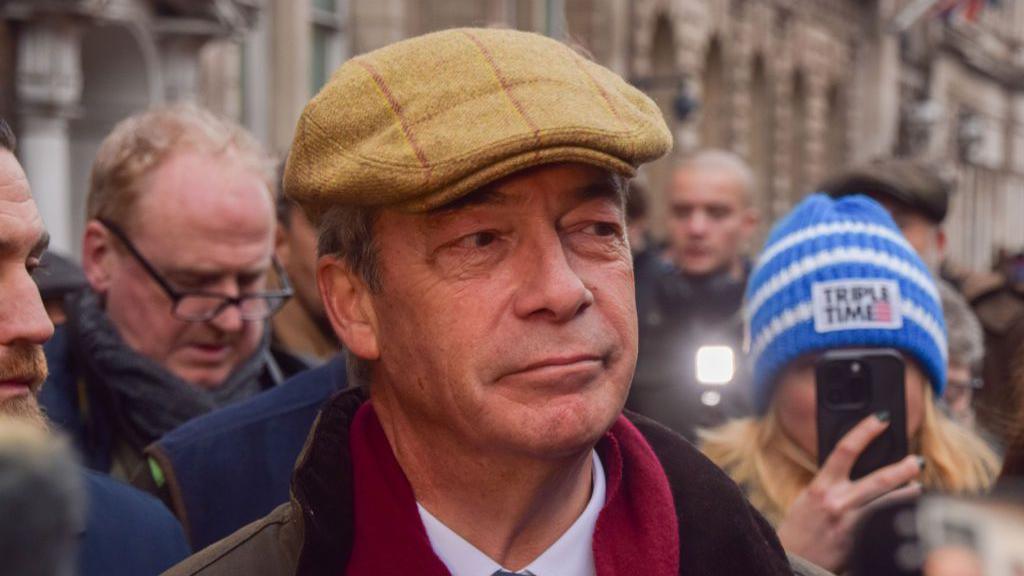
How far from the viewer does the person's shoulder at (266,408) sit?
8.66ft

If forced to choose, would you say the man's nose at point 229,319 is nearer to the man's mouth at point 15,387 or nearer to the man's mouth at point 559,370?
the man's mouth at point 15,387

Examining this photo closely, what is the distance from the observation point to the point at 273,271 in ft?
13.4

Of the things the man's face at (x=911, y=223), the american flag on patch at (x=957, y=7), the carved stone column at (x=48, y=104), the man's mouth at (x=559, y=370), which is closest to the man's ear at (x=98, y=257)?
the man's mouth at (x=559, y=370)

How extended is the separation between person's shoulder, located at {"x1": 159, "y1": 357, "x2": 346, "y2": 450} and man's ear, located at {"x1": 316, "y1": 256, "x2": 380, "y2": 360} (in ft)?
2.55

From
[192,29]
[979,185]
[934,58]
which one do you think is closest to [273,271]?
[192,29]

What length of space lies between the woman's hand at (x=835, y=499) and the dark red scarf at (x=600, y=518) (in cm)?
73

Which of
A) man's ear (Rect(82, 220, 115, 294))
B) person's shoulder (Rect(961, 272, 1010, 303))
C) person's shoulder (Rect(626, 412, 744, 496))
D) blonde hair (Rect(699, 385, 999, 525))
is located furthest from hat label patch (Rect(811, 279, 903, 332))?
person's shoulder (Rect(961, 272, 1010, 303))

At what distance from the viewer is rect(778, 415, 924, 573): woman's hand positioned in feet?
8.20

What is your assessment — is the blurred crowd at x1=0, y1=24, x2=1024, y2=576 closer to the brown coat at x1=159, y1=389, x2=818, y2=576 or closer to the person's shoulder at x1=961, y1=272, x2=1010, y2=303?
the brown coat at x1=159, y1=389, x2=818, y2=576

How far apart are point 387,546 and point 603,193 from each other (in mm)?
445

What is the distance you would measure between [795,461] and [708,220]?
12.2ft

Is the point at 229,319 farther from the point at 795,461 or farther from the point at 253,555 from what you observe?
the point at 253,555

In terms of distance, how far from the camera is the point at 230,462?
2.62 metres

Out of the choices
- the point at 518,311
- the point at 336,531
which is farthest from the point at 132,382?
the point at 518,311
